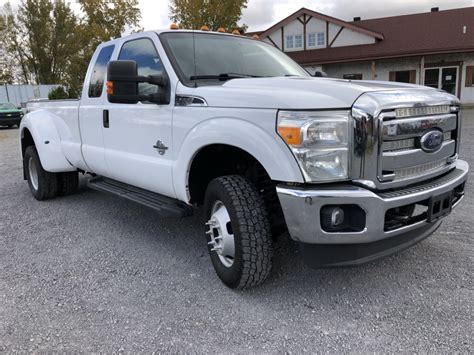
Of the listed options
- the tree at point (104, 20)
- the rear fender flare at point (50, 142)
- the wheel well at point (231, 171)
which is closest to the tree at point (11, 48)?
the tree at point (104, 20)

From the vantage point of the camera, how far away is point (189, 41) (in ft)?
12.7

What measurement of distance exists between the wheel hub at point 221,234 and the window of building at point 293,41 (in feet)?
83.9

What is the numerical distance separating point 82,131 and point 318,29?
23.9 meters

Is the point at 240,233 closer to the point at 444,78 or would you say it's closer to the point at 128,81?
the point at 128,81

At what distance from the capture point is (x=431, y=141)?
2.82 metres

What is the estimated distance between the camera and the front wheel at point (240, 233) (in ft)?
9.36

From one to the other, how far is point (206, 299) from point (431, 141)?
1.88 m

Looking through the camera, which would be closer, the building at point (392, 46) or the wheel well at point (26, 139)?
the wheel well at point (26, 139)

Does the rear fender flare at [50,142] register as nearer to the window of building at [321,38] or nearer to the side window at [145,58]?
the side window at [145,58]

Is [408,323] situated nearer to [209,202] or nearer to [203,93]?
[209,202]

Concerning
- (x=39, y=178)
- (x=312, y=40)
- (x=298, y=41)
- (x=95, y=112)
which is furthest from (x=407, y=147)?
(x=298, y=41)

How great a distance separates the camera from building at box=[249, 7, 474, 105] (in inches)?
901

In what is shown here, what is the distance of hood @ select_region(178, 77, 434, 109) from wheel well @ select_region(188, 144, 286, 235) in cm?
Answer: 37

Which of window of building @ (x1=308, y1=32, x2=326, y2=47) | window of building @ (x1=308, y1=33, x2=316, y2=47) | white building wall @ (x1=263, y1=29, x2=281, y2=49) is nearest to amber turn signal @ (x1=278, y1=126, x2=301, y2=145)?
window of building @ (x1=308, y1=32, x2=326, y2=47)
